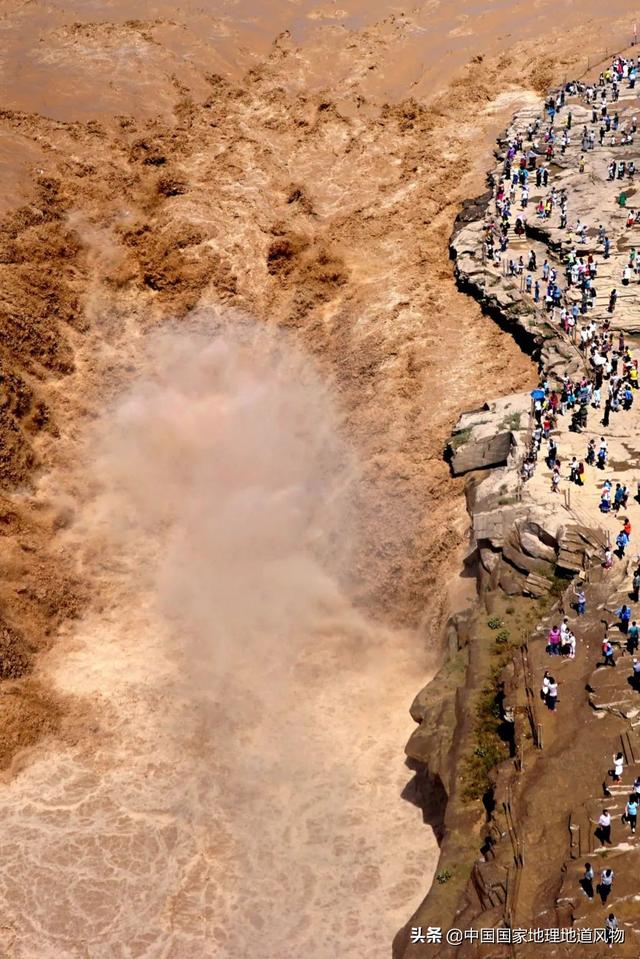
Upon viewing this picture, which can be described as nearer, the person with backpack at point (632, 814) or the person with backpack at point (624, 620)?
the person with backpack at point (632, 814)

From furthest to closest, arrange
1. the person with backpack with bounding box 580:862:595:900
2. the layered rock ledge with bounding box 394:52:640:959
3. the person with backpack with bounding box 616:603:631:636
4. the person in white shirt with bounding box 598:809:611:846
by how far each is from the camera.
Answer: the person with backpack with bounding box 616:603:631:636, the layered rock ledge with bounding box 394:52:640:959, the person in white shirt with bounding box 598:809:611:846, the person with backpack with bounding box 580:862:595:900

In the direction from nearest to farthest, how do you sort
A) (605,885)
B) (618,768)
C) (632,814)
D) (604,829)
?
(605,885) → (632,814) → (604,829) → (618,768)

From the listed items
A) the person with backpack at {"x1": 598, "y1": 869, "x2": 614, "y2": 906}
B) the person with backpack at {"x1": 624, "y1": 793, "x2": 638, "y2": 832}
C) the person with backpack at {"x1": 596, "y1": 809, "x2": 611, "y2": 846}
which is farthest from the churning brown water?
the person with backpack at {"x1": 624, "y1": 793, "x2": 638, "y2": 832}

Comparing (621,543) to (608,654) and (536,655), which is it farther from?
(536,655)

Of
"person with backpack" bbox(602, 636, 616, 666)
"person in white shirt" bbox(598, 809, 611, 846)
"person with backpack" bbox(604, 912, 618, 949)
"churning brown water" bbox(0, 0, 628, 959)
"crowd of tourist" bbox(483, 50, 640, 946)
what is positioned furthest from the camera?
"churning brown water" bbox(0, 0, 628, 959)

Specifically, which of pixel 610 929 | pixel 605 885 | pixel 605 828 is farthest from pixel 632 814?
pixel 610 929

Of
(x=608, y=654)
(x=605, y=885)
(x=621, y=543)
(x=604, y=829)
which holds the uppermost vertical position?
(x=621, y=543)

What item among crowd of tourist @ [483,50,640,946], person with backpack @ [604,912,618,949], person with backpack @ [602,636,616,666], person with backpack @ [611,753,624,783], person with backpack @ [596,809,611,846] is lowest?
person with backpack @ [604,912,618,949]

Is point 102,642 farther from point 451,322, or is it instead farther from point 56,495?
point 451,322

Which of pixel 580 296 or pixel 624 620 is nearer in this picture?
pixel 624 620

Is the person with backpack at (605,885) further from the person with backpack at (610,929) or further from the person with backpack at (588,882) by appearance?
the person with backpack at (610,929)

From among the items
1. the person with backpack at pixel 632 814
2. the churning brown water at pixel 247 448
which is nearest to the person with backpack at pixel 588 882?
the person with backpack at pixel 632 814

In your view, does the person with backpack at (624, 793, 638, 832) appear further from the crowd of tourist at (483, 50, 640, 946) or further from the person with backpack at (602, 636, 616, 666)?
the person with backpack at (602, 636, 616, 666)
